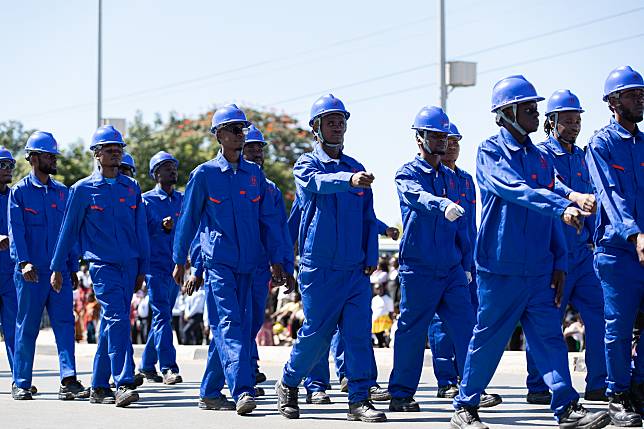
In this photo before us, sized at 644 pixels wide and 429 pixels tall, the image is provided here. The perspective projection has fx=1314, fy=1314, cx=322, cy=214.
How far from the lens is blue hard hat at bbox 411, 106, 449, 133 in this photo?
1080 centimetres

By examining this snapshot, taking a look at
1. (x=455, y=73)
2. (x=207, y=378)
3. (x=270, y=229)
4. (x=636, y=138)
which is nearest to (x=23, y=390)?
(x=207, y=378)

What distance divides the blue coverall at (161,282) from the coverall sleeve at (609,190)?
592cm

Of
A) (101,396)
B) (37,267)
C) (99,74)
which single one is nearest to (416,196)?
(101,396)

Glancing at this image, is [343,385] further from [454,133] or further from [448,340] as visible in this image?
[454,133]

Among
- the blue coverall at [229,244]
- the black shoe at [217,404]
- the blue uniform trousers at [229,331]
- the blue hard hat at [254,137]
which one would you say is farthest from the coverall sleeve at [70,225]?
the blue hard hat at [254,137]

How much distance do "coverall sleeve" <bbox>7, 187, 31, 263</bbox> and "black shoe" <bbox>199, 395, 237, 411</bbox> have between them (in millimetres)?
2512

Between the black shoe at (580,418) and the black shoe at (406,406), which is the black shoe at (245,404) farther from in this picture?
the black shoe at (580,418)

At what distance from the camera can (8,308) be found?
43.7ft

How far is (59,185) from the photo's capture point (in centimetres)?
1288

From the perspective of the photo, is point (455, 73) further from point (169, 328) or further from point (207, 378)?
point (207, 378)

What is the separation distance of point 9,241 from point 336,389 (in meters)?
3.59

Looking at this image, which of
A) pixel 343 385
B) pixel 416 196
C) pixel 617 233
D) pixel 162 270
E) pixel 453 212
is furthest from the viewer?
pixel 162 270

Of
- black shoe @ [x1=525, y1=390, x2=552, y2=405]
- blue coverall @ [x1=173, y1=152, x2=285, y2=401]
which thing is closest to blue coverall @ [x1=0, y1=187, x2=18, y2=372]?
blue coverall @ [x1=173, y1=152, x2=285, y2=401]

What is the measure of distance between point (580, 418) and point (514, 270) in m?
1.06
